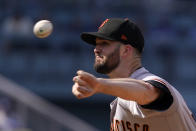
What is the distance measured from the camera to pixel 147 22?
45.7ft

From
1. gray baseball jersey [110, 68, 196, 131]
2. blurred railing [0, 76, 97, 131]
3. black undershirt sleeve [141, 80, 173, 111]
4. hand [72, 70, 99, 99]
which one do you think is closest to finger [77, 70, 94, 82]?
hand [72, 70, 99, 99]

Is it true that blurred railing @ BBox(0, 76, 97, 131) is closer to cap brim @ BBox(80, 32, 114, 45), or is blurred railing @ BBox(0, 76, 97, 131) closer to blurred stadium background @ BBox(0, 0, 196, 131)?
blurred stadium background @ BBox(0, 0, 196, 131)

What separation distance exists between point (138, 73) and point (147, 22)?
33.2 ft

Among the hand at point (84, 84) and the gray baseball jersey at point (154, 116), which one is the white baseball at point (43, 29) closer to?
the gray baseball jersey at point (154, 116)

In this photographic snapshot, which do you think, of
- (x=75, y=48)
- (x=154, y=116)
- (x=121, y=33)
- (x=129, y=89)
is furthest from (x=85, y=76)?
(x=75, y=48)

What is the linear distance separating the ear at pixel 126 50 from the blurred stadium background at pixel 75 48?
907 cm

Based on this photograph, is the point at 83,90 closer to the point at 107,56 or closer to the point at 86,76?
the point at 86,76

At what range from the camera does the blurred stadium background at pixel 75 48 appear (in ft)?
43.5

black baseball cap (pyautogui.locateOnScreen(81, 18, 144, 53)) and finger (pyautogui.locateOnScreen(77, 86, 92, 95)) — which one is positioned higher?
black baseball cap (pyautogui.locateOnScreen(81, 18, 144, 53))

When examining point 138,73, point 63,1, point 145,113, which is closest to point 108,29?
point 138,73

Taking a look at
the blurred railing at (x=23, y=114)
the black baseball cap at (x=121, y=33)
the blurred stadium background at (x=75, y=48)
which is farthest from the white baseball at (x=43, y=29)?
the blurred stadium background at (x=75, y=48)

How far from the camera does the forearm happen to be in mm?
2961

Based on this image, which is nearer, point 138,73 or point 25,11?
point 138,73

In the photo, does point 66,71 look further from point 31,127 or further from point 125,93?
point 125,93
